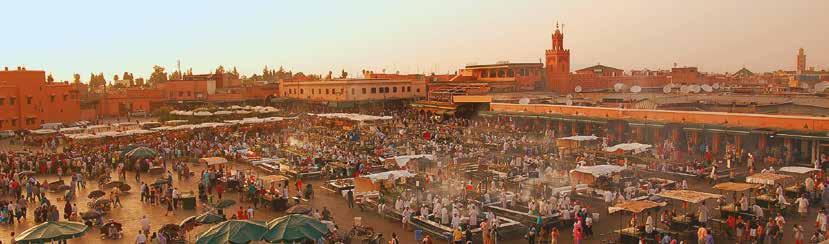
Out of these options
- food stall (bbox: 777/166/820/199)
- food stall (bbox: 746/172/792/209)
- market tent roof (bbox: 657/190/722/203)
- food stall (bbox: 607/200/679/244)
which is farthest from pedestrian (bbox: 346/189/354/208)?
food stall (bbox: 777/166/820/199)

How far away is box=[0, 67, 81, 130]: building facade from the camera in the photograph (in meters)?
46.5

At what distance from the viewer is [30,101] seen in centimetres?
4825

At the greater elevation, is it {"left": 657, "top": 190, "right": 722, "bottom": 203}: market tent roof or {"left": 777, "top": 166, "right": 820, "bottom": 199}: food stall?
{"left": 657, "top": 190, "right": 722, "bottom": 203}: market tent roof

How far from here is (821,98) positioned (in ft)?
109

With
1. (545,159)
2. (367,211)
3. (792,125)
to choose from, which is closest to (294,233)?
(367,211)

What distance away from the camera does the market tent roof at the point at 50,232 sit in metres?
13.0

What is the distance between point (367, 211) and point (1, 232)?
958 centimetres

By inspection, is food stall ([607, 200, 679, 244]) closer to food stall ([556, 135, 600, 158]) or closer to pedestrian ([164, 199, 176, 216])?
pedestrian ([164, 199, 176, 216])

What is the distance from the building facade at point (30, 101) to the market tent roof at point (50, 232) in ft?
128

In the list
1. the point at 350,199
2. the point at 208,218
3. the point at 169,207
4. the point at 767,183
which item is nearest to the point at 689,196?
the point at 767,183

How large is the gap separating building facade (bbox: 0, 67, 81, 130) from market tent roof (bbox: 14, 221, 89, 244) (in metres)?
38.9

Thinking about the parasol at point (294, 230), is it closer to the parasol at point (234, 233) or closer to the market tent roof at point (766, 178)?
the parasol at point (234, 233)

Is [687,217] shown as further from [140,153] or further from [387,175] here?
[140,153]

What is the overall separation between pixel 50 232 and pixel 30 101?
41064 millimetres
